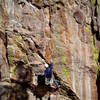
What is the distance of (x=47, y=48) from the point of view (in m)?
24.0

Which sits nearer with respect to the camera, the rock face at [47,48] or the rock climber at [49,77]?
the rock climber at [49,77]

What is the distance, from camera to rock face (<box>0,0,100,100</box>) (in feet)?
73.0

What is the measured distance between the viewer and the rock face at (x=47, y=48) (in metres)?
22.2

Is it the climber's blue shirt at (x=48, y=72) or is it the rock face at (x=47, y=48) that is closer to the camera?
the climber's blue shirt at (x=48, y=72)

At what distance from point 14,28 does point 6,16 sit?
0.89m

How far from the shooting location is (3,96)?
2108 centimetres

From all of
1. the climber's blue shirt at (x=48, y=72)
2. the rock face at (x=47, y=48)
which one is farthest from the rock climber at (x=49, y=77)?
the rock face at (x=47, y=48)

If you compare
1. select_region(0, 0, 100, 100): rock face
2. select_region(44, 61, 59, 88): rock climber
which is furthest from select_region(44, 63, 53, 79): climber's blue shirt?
select_region(0, 0, 100, 100): rock face

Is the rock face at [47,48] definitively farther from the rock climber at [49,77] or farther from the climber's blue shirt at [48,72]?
the climber's blue shirt at [48,72]

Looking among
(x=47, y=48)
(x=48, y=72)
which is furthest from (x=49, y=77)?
(x=47, y=48)

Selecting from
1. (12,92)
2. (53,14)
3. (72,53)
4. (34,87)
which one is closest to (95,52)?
(72,53)

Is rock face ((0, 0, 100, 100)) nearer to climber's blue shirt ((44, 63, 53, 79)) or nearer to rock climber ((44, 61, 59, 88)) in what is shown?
rock climber ((44, 61, 59, 88))

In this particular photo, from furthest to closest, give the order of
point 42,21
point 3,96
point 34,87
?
point 42,21
point 34,87
point 3,96

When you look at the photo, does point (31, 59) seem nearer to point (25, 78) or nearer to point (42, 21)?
point (25, 78)
